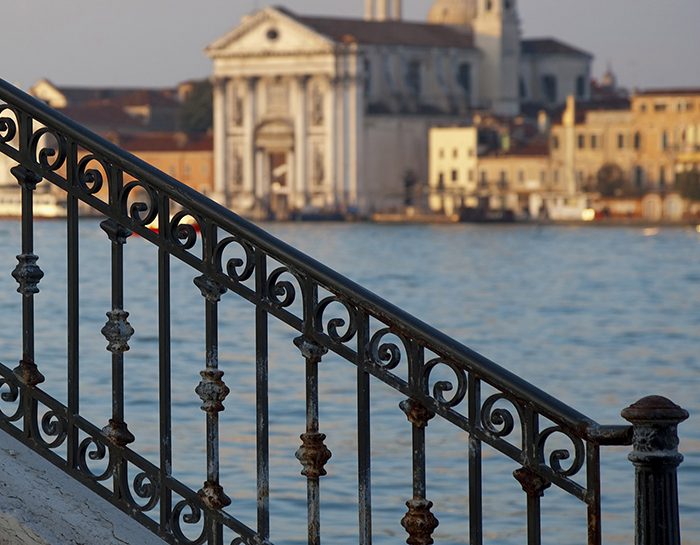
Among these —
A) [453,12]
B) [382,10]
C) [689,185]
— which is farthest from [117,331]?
[382,10]

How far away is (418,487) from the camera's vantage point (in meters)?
2.54

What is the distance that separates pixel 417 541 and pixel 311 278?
0.38 metres

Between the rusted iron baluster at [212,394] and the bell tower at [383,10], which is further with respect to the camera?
the bell tower at [383,10]

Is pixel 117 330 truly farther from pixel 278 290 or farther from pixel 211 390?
pixel 278 290

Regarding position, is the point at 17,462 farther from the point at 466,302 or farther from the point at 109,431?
the point at 466,302

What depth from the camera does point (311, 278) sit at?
2.50m

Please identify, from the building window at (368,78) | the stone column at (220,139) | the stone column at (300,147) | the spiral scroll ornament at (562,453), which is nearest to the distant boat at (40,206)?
the stone column at (220,139)

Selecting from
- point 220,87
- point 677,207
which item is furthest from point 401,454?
point 220,87

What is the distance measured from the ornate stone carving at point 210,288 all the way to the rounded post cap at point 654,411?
572 millimetres

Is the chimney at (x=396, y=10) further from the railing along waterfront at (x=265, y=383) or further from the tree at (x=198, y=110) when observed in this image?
the railing along waterfront at (x=265, y=383)

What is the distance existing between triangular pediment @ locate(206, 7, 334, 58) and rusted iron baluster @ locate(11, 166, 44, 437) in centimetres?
6907

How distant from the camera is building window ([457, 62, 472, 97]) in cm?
7906

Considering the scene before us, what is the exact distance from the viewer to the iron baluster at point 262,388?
8.28ft

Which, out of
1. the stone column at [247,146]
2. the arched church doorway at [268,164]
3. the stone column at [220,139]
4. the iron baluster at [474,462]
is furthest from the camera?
the stone column at [220,139]
